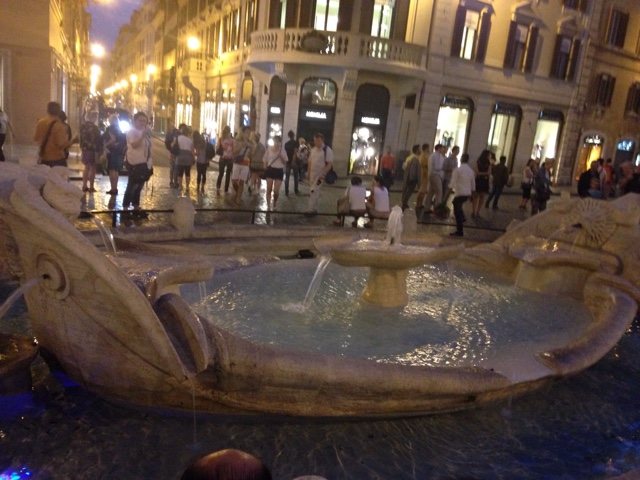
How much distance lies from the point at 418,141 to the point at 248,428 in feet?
67.0

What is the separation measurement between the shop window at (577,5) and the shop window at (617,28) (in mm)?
2078

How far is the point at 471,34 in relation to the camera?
75.9ft

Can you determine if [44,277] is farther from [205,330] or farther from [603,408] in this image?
[603,408]

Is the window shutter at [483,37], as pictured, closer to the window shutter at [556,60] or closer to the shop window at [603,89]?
the window shutter at [556,60]

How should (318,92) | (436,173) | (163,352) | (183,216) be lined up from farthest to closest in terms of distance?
(318,92) → (436,173) → (183,216) → (163,352)

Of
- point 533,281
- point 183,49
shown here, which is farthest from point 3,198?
point 183,49

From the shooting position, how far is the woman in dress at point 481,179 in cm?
1389

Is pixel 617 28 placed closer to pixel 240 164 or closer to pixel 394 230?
pixel 240 164

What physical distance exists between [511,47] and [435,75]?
4.61 m

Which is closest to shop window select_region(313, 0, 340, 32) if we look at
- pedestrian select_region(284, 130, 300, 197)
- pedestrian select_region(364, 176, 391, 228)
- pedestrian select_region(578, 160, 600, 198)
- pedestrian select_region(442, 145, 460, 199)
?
pedestrian select_region(284, 130, 300, 197)

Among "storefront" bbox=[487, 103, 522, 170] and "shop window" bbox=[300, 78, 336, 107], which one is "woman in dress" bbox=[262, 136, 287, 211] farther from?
"storefront" bbox=[487, 103, 522, 170]

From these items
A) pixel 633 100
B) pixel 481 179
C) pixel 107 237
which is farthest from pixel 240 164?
pixel 633 100

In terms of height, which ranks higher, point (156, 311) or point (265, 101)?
point (265, 101)

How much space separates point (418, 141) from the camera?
22844 mm
